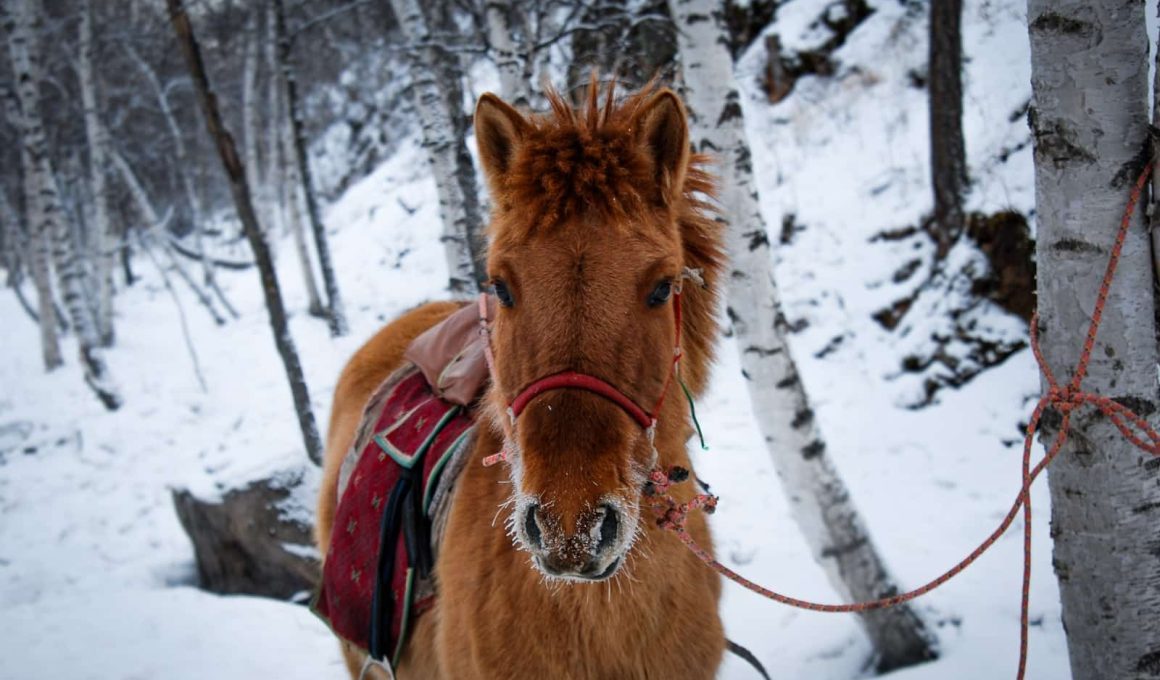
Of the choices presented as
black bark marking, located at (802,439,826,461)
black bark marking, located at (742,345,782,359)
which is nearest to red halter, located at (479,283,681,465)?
black bark marking, located at (742,345,782,359)

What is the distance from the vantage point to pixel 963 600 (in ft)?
13.5

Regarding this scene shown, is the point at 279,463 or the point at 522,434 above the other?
the point at 522,434

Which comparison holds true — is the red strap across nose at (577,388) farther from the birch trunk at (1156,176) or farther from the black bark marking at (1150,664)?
the black bark marking at (1150,664)

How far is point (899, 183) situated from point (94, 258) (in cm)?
1801

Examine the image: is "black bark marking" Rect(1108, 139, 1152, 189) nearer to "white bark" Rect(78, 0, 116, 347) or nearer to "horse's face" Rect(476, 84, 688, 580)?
"horse's face" Rect(476, 84, 688, 580)

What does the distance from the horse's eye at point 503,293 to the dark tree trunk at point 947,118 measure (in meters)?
6.71

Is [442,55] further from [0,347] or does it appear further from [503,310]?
[0,347]

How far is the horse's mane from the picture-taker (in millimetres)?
1781

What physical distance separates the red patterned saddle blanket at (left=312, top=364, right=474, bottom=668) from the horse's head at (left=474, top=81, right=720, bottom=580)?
68 cm

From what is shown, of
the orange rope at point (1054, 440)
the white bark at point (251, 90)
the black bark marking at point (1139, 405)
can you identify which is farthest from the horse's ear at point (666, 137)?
the white bark at point (251, 90)

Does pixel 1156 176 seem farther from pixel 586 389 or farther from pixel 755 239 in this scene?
pixel 755 239

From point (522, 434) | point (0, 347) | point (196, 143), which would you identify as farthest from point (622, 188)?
point (196, 143)

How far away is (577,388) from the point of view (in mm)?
1561

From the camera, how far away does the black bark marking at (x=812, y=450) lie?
12.7 ft
